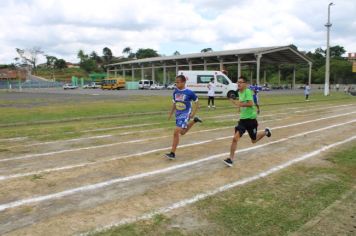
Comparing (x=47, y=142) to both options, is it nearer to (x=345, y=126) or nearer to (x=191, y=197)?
(x=191, y=197)

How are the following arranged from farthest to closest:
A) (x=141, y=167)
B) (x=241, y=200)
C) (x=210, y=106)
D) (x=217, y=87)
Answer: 1. (x=217, y=87)
2. (x=210, y=106)
3. (x=141, y=167)
4. (x=241, y=200)

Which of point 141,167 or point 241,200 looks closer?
point 241,200

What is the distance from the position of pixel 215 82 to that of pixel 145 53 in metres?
123

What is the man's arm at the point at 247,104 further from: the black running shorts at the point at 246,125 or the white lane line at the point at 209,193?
the white lane line at the point at 209,193

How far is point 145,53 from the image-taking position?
500 feet

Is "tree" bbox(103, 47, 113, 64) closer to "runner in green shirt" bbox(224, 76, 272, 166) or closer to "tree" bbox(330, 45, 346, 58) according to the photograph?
"tree" bbox(330, 45, 346, 58)

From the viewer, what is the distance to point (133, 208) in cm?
512

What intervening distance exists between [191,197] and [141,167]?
194cm

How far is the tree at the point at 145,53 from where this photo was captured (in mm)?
150250

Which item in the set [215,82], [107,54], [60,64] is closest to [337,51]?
[107,54]

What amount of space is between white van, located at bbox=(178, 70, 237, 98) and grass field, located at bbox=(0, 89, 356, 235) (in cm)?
2120

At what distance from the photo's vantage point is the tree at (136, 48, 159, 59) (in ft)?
493

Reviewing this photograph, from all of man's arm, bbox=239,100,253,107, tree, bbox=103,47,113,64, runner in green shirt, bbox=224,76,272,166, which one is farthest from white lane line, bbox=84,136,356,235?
tree, bbox=103,47,113,64

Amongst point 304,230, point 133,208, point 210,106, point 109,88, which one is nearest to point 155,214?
point 133,208
